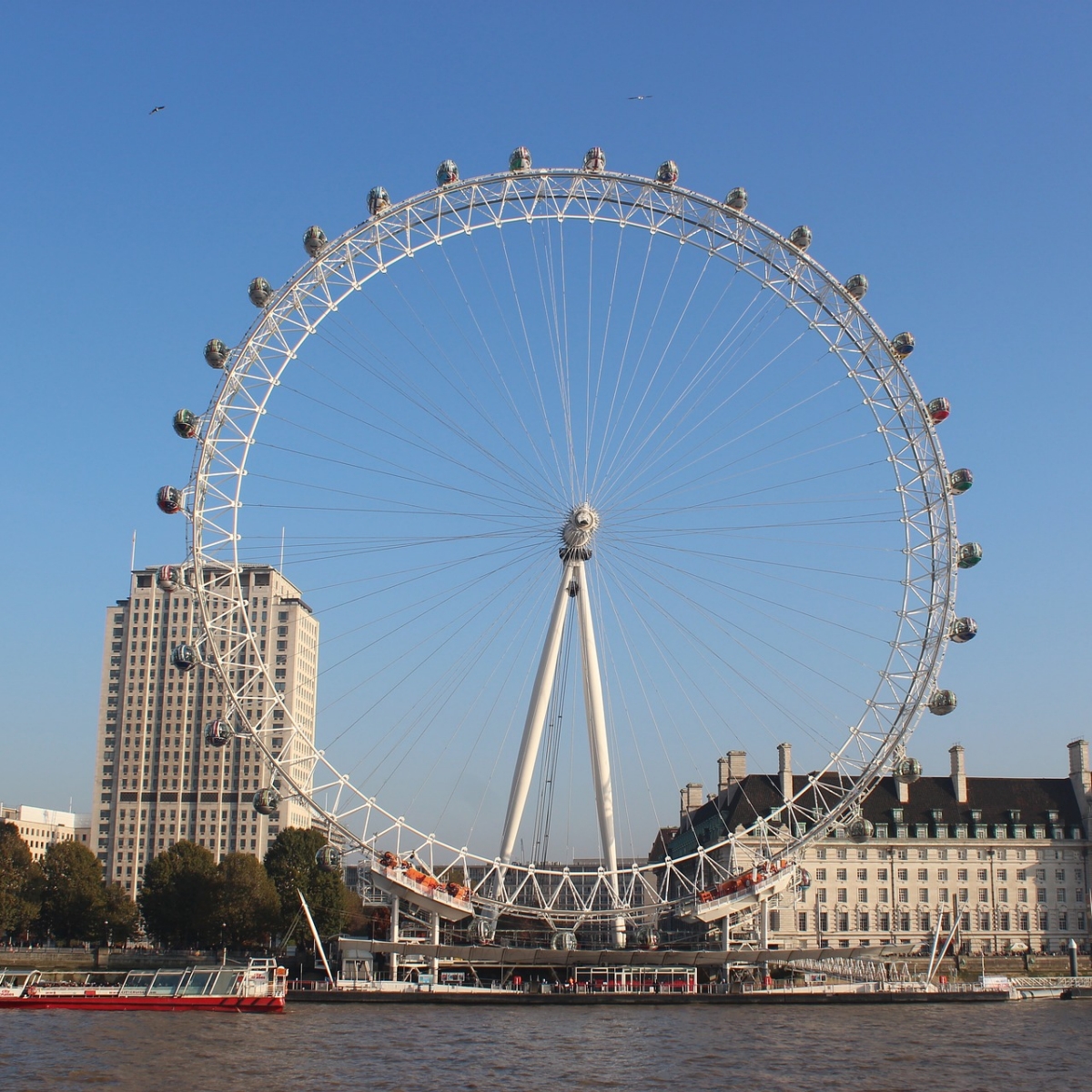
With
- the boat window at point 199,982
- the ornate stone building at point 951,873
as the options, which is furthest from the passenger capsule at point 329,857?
the ornate stone building at point 951,873

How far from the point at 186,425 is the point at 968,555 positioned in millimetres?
48347

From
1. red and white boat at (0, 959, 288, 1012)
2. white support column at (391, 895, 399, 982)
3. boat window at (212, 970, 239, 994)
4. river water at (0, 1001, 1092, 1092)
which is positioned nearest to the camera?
river water at (0, 1001, 1092, 1092)

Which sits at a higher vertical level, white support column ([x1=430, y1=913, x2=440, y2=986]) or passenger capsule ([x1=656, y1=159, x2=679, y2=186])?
passenger capsule ([x1=656, y1=159, x2=679, y2=186])

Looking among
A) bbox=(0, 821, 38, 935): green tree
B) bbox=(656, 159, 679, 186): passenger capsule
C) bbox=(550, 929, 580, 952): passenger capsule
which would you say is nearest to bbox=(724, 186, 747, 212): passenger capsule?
bbox=(656, 159, 679, 186): passenger capsule

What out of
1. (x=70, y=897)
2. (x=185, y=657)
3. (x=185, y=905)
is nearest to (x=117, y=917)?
(x=70, y=897)

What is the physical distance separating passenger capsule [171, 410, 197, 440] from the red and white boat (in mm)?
31823

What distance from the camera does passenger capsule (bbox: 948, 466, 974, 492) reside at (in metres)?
87.9

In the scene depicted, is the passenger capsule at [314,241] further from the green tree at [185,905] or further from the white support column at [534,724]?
the green tree at [185,905]

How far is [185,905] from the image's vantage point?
131250mm

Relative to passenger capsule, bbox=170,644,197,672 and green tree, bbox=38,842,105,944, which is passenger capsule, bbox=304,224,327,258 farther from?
green tree, bbox=38,842,105,944

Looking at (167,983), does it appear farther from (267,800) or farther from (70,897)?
(70,897)

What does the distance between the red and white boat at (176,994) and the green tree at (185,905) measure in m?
44.3

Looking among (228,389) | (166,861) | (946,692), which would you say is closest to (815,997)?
(946,692)

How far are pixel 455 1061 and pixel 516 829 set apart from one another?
30.3 m
